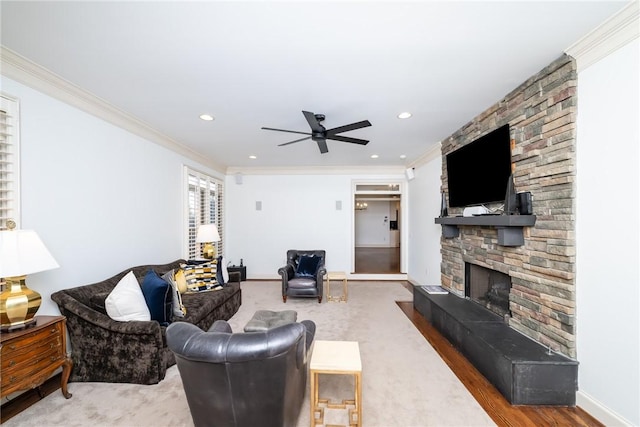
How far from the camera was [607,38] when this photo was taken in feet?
5.91

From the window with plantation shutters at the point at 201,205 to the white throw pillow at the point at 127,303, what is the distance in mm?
2350

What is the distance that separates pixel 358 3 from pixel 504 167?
90.0 inches

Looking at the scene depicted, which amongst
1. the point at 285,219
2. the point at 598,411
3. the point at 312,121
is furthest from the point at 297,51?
the point at 285,219

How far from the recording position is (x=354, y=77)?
7.85 feet

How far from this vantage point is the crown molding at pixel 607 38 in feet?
5.42

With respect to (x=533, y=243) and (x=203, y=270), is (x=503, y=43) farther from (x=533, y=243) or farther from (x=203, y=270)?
(x=203, y=270)

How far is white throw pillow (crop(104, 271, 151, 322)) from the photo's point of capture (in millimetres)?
2342

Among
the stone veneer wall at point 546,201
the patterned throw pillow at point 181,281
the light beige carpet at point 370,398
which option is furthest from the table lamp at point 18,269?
the stone veneer wall at point 546,201

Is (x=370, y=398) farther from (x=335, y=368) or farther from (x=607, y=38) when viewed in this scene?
(x=607, y=38)

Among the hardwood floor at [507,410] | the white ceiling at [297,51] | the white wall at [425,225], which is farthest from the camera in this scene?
the white wall at [425,225]

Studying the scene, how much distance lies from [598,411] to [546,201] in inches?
62.7

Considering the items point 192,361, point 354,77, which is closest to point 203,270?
point 192,361

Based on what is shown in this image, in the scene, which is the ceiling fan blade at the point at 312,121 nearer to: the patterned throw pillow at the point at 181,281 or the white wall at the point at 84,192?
the white wall at the point at 84,192

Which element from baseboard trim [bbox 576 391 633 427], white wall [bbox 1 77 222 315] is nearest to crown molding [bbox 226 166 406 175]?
white wall [bbox 1 77 222 315]
